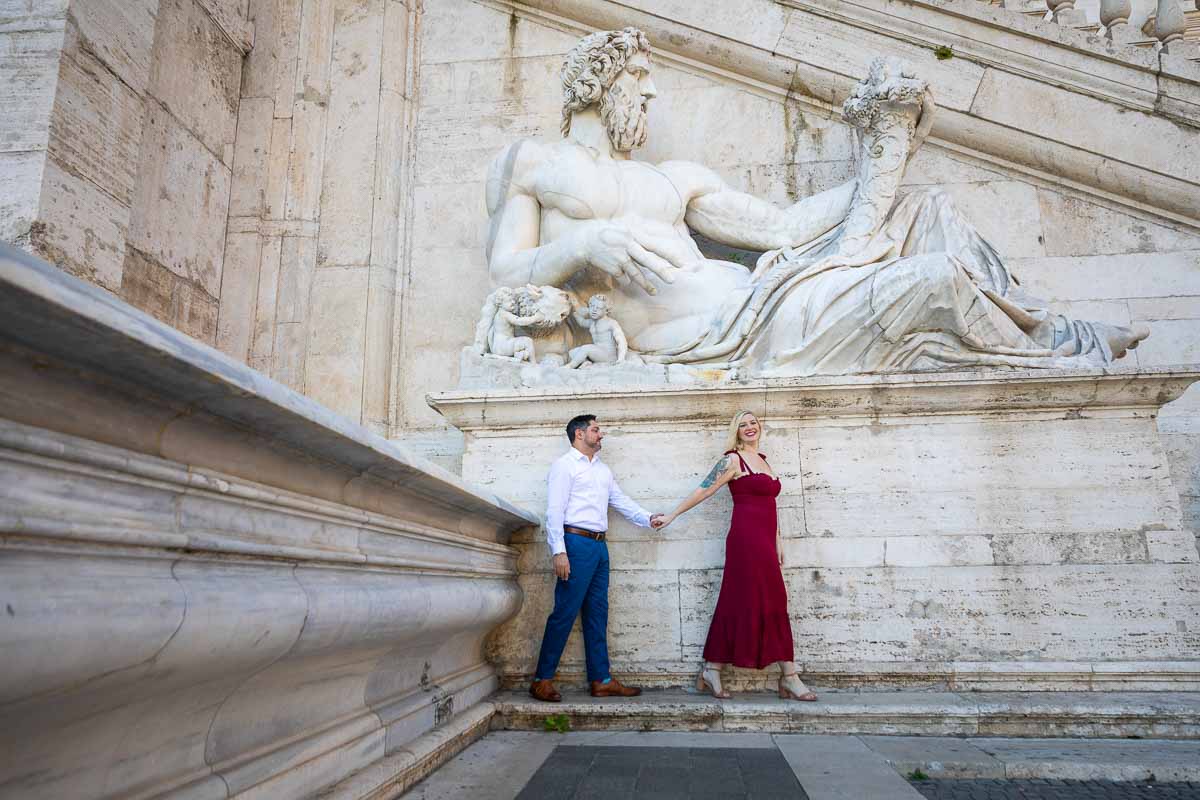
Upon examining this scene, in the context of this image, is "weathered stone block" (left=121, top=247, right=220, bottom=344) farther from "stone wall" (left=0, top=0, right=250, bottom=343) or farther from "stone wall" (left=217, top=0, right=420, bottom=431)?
"stone wall" (left=217, top=0, right=420, bottom=431)

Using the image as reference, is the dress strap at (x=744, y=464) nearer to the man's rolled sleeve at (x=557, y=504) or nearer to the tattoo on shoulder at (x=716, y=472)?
the tattoo on shoulder at (x=716, y=472)

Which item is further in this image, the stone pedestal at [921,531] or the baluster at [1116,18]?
the baluster at [1116,18]

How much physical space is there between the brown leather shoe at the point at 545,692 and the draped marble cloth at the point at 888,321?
2.01 meters

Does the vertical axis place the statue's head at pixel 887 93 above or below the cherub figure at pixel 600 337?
above

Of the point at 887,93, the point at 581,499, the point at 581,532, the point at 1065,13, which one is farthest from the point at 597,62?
the point at 1065,13

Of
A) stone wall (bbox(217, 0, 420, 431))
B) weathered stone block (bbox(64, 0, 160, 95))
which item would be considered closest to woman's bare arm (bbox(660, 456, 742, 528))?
stone wall (bbox(217, 0, 420, 431))

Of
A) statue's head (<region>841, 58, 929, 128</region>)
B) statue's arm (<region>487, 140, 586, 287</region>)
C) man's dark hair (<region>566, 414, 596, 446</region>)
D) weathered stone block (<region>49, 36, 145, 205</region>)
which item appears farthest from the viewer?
statue's arm (<region>487, 140, 586, 287</region>)

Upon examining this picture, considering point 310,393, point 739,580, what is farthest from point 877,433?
point 310,393

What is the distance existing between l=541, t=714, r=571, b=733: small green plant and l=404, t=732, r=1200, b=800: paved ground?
16 centimetres

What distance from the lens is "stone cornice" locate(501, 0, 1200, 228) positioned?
5.79m

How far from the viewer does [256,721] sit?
1.94 meters

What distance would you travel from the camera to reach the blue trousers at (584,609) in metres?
3.80

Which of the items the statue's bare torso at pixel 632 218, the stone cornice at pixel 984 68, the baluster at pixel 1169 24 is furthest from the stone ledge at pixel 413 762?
the baluster at pixel 1169 24

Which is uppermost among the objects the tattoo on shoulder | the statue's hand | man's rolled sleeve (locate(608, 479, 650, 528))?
the statue's hand
